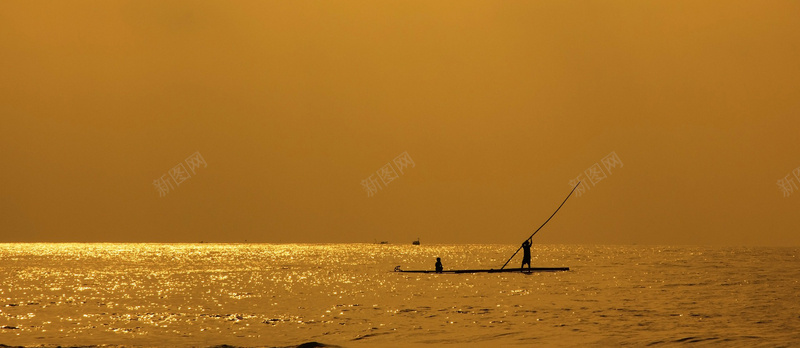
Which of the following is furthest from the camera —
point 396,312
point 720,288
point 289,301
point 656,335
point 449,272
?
point 449,272

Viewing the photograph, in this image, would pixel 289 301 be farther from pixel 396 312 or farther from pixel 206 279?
pixel 206 279

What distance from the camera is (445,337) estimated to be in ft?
83.3

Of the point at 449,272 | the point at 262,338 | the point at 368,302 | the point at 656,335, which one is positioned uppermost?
the point at 449,272

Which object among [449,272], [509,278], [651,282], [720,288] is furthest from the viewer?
[449,272]

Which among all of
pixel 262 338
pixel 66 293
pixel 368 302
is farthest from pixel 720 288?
pixel 66 293

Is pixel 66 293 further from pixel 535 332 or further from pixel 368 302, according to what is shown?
pixel 535 332

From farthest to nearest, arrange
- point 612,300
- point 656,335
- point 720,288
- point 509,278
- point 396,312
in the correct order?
point 509,278 < point 720,288 < point 612,300 < point 396,312 < point 656,335

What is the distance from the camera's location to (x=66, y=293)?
4500 cm

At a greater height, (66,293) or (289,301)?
(66,293)

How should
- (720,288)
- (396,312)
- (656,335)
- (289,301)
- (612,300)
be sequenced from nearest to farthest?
(656,335), (396,312), (612,300), (289,301), (720,288)

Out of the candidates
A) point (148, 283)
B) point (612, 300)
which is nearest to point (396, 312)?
point (612, 300)

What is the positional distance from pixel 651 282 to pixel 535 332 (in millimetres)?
25091

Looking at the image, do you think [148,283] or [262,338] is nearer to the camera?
[262,338]

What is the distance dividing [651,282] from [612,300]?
13.8m
